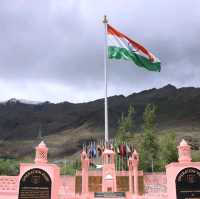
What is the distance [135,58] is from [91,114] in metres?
62.7

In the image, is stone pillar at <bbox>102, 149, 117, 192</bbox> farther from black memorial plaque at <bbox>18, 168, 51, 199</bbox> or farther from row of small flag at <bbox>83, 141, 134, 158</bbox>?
black memorial plaque at <bbox>18, 168, 51, 199</bbox>

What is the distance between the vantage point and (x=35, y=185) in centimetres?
→ 1323

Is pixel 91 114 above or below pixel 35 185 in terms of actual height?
above

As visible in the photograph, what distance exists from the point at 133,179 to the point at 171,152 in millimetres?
13113

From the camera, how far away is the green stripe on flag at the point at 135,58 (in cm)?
2139

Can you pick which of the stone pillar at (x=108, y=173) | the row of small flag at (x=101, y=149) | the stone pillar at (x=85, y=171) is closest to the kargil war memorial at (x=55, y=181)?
the stone pillar at (x=108, y=173)

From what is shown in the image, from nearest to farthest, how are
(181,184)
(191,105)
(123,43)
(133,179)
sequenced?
(181,184) < (133,179) < (123,43) < (191,105)

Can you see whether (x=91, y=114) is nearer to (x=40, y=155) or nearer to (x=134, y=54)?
(x=134, y=54)

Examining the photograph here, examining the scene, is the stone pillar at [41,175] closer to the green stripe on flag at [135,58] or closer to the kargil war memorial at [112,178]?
the kargil war memorial at [112,178]

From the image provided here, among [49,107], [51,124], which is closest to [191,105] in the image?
[51,124]

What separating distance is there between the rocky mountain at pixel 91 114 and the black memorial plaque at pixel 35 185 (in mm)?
50973

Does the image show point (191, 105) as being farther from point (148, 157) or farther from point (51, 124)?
point (148, 157)

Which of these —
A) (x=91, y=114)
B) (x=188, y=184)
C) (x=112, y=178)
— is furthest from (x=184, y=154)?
(x=91, y=114)

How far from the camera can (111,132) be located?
67625 millimetres
